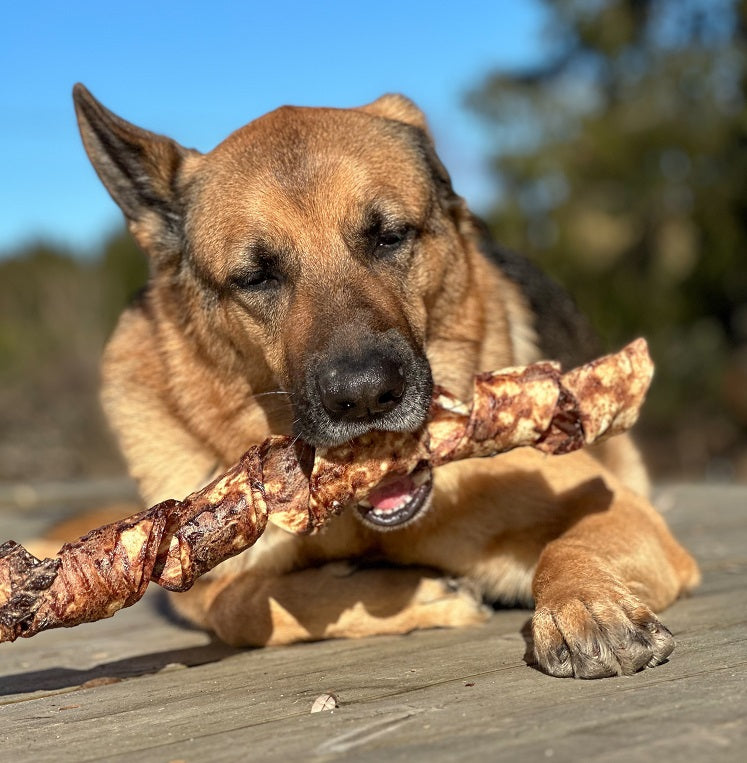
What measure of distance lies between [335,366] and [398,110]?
73.4 inches

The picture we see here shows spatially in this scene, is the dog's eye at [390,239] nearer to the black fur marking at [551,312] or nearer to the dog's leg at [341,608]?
the black fur marking at [551,312]

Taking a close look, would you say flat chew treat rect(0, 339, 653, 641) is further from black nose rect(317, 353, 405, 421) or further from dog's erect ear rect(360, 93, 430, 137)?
dog's erect ear rect(360, 93, 430, 137)

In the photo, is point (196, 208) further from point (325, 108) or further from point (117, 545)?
point (117, 545)

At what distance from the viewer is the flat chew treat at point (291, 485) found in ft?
8.25

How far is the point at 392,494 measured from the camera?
10.4ft

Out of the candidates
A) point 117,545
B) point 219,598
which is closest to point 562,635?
point 117,545

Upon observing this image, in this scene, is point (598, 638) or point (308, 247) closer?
point (598, 638)

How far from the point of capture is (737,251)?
13734 mm

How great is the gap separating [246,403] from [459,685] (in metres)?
1.65

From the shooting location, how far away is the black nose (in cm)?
285

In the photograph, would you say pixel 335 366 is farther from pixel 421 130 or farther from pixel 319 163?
pixel 421 130

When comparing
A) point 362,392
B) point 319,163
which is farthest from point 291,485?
point 319,163

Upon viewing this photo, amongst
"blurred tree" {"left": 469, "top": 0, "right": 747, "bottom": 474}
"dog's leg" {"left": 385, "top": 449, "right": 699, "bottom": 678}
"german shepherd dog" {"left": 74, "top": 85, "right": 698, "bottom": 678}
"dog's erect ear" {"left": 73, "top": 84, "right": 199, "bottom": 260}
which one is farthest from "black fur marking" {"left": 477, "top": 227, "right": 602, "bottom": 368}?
"blurred tree" {"left": 469, "top": 0, "right": 747, "bottom": 474}

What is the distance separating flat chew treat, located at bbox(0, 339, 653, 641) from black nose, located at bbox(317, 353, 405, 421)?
99 mm
